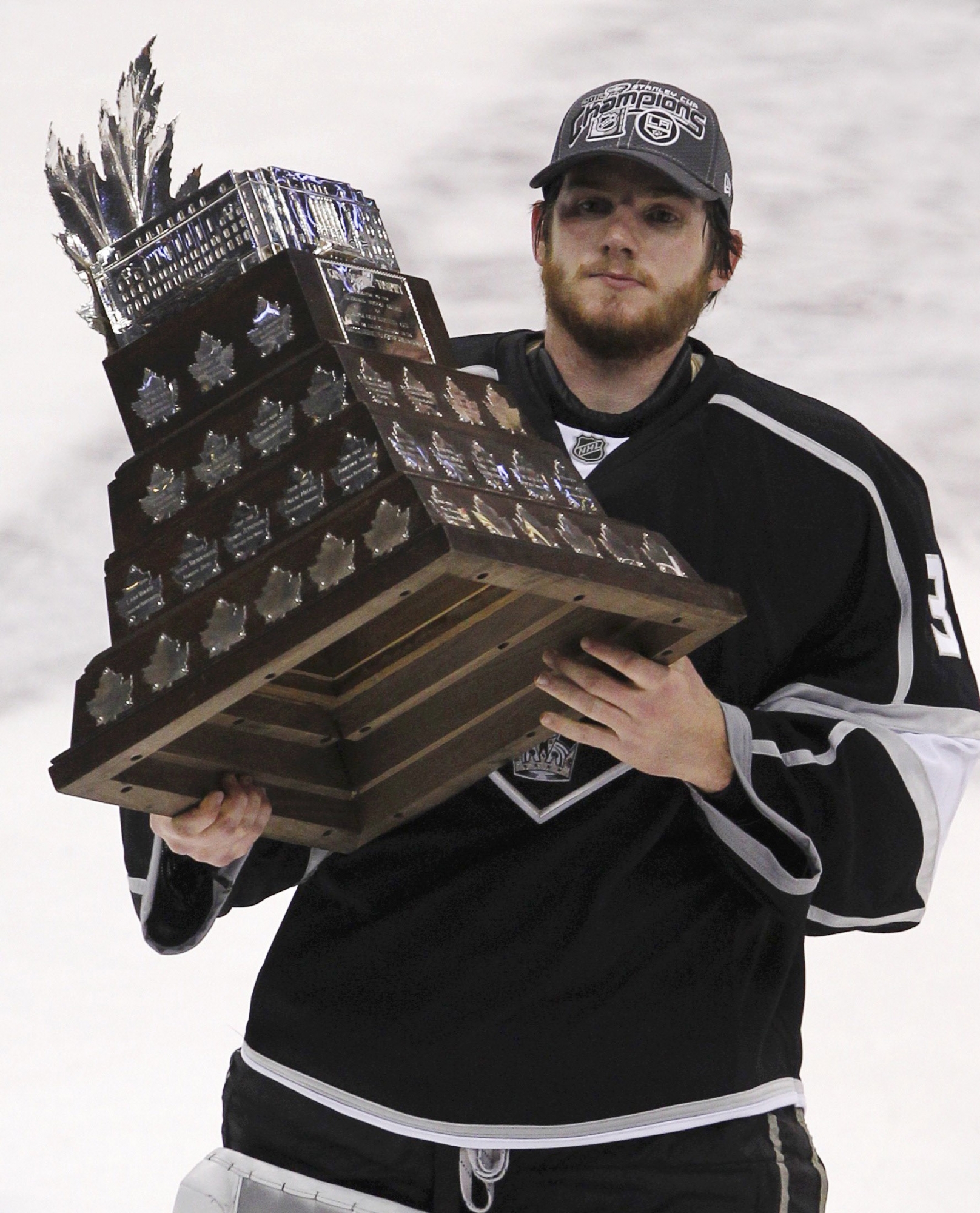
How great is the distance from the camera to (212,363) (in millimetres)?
1455

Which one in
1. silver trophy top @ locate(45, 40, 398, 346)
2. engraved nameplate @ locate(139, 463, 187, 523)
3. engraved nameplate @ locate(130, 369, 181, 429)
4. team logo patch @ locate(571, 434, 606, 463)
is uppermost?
silver trophy top @ locate(45, 40, 398, 346)

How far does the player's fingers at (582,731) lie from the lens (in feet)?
4.64

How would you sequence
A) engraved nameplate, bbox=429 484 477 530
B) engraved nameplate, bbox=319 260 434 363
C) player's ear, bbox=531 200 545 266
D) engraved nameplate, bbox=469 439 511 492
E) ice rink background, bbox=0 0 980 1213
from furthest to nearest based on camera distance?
1. ice rink background, bbox=0 0 980 1213
2. player's ear, bbox=531 200 545 266
3. engraved nameplate, bbox=319 260 434 363
4. engraved nameplate, bbox=469 439 511 492
5. engraved nameplate, bbox=429 484 477 530

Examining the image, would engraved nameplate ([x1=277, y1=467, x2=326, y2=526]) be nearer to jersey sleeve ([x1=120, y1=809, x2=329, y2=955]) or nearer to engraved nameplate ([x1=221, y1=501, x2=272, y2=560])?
engraved nameplate ([x1=221, y1=501, x2=272, y2=560])

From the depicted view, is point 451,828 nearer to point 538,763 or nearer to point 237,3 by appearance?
Answer: point 538,763

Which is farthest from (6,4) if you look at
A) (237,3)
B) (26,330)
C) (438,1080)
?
(438,1080)

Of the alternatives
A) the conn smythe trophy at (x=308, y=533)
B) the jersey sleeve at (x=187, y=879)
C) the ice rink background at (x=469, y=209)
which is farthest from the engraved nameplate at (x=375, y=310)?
the ice rink background at (x=469, y=209)

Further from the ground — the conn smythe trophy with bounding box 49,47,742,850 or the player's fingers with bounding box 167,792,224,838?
the conn smythe trophy with bounding box 49,47,742,850

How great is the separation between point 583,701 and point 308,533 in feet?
0.71

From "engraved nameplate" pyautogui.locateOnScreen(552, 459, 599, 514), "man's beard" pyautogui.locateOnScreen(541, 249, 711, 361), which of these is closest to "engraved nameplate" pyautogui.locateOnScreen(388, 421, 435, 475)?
"engraved nameplate" pyautogui.locateOnScreen(552, 459, 599, 514)

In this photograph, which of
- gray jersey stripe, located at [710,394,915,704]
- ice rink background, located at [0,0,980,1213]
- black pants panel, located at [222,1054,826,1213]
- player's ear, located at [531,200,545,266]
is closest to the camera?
black pants panel, located at [222,1054,826,1213]

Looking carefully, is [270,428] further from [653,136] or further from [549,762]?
[653,136]

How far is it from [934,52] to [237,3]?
4.08 feet

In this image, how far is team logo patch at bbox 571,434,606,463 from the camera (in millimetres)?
1769
